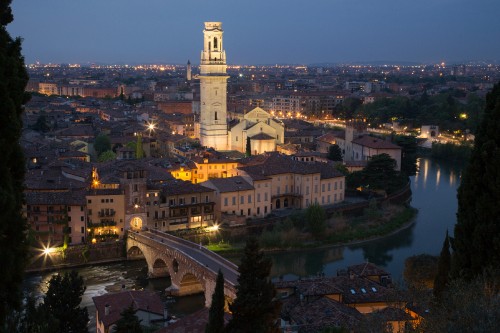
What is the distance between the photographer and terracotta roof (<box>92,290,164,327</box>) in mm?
8445

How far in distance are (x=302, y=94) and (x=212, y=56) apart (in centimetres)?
2194

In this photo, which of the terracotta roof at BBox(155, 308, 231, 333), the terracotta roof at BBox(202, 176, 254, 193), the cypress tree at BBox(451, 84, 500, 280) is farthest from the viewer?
the terracotta roof at BBox(202, 176, 254, 193)

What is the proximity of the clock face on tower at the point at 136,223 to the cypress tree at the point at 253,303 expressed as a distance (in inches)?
312

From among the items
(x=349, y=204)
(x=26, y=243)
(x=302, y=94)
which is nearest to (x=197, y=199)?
(x=349, y=204)

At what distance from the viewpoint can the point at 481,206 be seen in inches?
209

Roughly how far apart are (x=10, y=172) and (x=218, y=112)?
678 inches

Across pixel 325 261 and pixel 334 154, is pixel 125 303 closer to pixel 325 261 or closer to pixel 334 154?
pixel 325 261

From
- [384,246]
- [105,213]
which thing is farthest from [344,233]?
[105,213]

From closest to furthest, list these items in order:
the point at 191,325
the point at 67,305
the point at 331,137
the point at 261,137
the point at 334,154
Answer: the point at 67,305 < the point at 191,325 < the point at 261,137 < the point at 334,154 < the point at 331,137

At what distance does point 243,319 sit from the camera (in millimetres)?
5652

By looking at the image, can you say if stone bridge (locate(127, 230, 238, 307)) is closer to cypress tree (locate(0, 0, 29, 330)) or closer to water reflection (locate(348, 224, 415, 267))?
water reflection (locate(348, 224, 415, 267))

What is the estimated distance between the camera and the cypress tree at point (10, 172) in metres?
3.56

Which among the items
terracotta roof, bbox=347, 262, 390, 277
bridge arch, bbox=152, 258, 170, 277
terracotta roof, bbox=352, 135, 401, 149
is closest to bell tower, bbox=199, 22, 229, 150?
terracotta roof, bbox=352, 135, 401, 149

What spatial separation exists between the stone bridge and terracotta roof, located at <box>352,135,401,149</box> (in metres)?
8.86
